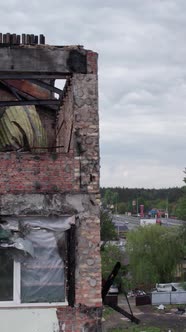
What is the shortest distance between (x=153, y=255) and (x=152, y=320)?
1060cm

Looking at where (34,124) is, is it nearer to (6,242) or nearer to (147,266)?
(6,242)

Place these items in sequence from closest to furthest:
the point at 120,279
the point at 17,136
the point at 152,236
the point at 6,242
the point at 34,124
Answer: the point at 6,242
the point at 17,136
the point at 34,124
the point at 120,279
the point at 152,236

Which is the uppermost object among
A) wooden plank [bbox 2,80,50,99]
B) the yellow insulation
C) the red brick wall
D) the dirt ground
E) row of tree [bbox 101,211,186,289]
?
wooden plank [bbox 2,80,50,99]

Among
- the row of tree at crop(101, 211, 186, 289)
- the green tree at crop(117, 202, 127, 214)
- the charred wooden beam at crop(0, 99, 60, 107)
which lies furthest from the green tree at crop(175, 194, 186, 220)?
the green tree at crop(117, 202, 127, 214)

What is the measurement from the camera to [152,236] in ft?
131

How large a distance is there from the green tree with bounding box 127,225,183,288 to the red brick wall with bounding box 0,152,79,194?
1212 inches

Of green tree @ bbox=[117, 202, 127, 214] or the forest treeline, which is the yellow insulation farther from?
green tree @ bbox=[117, 202, 127, 214]

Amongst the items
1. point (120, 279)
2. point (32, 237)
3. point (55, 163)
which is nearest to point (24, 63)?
point (55, 163)

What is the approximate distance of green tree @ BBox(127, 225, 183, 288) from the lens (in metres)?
37.8

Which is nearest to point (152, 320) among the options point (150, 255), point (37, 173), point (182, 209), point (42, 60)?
point (182, 209)

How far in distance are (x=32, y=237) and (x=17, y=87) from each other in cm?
717

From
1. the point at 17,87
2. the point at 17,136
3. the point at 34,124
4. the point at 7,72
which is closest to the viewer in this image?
the point at 7,72

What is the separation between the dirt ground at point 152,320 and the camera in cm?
2614

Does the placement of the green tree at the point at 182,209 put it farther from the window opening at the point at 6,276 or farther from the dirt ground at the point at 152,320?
the window opening at the point at 6,276
